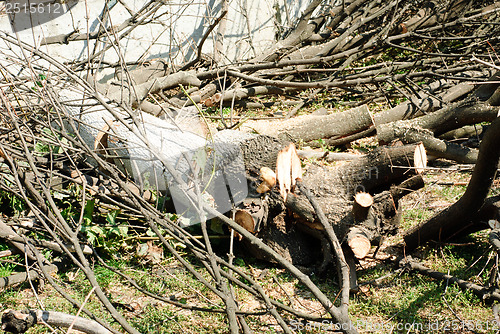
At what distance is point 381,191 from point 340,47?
3.38m

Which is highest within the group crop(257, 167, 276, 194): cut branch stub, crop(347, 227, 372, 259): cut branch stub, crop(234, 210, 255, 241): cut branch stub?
crop(257, 167, 276, 194): cut branch stub

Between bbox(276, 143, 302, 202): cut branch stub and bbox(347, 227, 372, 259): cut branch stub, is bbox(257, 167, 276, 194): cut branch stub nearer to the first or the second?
bbox(276, 143, 302, 202): cut branch stub

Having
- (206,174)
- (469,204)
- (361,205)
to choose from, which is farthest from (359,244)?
(206,174)

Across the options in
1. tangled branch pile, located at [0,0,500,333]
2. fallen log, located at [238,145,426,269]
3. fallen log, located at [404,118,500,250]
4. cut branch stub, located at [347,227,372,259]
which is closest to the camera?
tangled branch pile, located at [0,0,500,333]

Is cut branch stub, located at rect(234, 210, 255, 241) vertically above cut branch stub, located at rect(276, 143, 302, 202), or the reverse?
cut branch stub, located at rect(276, 143, 302, 202)

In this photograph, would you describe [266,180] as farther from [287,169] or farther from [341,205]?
[341,205]

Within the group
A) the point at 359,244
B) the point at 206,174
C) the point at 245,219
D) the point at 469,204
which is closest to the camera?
the point at 469,204

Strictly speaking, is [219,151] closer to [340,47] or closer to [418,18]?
[340,47]

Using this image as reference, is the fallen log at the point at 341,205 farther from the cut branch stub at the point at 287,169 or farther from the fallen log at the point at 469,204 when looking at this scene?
the fallen log at the point at 469,204

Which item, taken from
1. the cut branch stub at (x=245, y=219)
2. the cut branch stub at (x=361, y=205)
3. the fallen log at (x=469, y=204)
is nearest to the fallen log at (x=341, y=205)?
the cut branch stub at (x=361, y=205)

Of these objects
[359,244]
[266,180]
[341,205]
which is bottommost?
[359,244]

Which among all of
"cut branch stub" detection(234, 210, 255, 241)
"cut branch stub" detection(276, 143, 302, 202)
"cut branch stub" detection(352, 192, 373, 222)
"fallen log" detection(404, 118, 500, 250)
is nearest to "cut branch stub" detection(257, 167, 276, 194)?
"cut branch stub" detection(276, 143, 302, 202)

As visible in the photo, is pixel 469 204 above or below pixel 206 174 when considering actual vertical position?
below

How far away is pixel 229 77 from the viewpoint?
5945mm
